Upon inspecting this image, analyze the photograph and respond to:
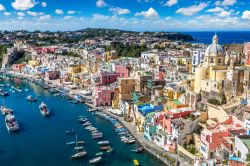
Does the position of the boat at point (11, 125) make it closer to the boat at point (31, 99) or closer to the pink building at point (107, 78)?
the boat at point (31, 99)

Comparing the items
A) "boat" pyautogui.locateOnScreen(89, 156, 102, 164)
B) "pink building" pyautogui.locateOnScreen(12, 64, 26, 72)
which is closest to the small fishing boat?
"boat" pyautogui.locateOnScreen(89, 156, 102, 164)

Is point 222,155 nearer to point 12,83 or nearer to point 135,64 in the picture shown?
point 135,64

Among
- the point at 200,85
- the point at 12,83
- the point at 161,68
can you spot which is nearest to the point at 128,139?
the point at 200,85

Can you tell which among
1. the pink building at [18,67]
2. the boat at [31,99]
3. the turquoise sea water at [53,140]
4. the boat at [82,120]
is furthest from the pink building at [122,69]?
the pink building at [18,67]

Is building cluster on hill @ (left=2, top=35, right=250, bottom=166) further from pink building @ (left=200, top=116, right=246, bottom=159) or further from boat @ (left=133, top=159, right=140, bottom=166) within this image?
boat @ (left=133, top=159, right=140, bottom=166)

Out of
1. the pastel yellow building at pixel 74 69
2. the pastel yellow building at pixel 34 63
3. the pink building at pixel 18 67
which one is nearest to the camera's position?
the pastel yellow building at pixel 74 69

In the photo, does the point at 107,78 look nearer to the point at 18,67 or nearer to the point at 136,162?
the point at 136,162
